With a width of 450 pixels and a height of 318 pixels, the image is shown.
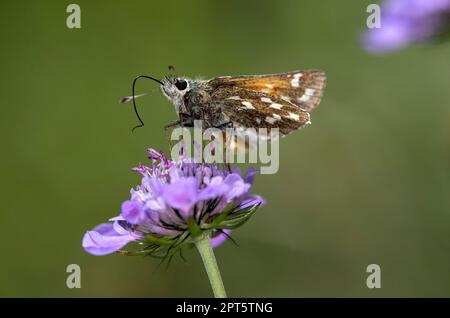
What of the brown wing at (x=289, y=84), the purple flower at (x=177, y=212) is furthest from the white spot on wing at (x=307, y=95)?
the purple flower at (x=177, y=212)

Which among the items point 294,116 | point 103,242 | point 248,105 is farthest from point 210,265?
point 248,105

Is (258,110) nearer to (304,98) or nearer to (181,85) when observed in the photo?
(304,98)

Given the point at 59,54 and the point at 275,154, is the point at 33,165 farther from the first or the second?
the point at 275,154

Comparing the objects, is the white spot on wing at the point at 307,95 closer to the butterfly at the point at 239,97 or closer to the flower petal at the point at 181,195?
the butterfly at the point at 239,97

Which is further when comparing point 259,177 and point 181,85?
point 259,177

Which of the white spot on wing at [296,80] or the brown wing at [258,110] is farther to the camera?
the white spot on wing at [296,80]

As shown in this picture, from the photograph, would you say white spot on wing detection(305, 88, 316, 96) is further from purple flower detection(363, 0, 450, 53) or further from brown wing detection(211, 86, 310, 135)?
purple flower detection(363, 0, 450, 53)

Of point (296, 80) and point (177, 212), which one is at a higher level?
point (296, 80)
